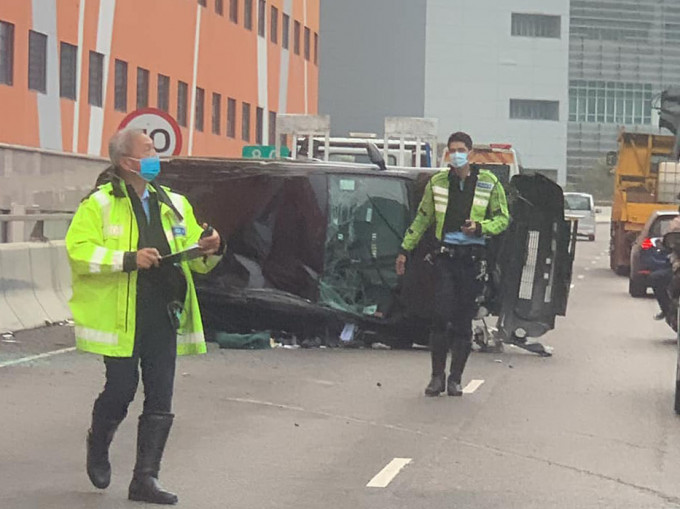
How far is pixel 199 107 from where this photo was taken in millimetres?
50125

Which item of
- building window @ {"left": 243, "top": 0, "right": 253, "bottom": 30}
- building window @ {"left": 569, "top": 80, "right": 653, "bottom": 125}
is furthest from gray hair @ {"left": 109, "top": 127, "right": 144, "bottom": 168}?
building window @ {"left": 569, "top": 80, "right": 653, "bottom": 125}

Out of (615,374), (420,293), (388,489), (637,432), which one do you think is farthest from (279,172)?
(388,489)

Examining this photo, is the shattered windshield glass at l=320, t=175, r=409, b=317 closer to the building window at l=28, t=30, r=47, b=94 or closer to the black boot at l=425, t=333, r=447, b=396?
the black boot at l=425, t=333, r=447, b=396

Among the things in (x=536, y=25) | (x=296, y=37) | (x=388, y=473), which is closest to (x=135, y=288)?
(x=388, y=473)

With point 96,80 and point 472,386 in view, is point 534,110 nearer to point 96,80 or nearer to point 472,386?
point 96,80

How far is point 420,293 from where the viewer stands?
1636 centimetres

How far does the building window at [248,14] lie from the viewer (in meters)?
54.5

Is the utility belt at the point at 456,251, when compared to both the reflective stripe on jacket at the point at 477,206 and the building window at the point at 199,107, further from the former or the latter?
the building window at the point at 199,107

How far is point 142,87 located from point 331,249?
2877cm

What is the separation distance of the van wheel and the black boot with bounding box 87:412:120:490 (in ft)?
67.3

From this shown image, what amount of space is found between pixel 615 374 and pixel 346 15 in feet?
224

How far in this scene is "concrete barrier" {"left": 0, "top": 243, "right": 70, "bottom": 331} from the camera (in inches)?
661

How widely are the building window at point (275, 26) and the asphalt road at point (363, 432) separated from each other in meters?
42.5

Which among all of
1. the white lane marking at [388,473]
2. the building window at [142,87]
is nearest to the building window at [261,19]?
the building window at [142,87]
